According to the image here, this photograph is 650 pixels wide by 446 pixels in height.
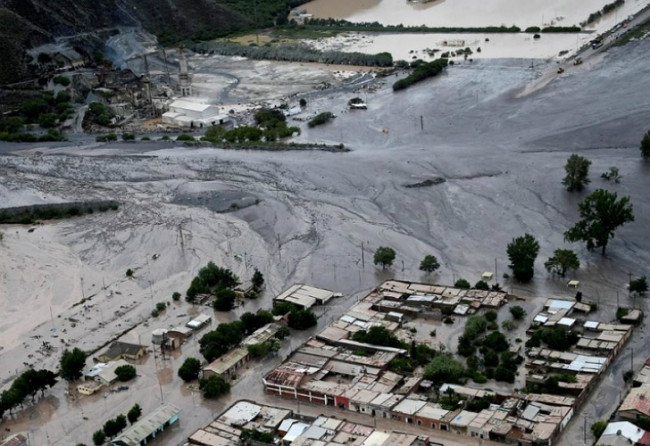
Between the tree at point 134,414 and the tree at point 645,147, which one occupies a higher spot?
the tree at point 645,147

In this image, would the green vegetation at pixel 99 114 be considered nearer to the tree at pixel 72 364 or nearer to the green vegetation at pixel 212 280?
the green vegetation at pixel 212 280

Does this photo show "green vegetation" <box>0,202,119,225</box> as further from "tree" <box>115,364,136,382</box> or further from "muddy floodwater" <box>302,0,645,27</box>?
"muddy floodwater" <box>302,0,645,27</box>

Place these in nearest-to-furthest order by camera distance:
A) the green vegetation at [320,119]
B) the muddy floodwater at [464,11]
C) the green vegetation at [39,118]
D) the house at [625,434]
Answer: the house at [625,434] → the green vegetation at [320,119] → the green vegetation at [39,118] → the muddy floodwater at [464,11]

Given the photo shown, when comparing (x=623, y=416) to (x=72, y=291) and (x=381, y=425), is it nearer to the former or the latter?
(x=381, y=425)

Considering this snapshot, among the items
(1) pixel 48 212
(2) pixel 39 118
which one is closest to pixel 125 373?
(1) pixel 48 212

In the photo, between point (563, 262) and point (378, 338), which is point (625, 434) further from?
point (563, 262)

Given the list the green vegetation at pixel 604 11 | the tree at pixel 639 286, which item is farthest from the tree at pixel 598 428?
the green vegetation at pixel 604 11

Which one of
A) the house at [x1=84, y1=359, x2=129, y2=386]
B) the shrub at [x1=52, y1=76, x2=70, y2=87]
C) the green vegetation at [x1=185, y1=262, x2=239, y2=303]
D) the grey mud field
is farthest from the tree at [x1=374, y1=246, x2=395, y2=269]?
the shrub at [x1=52, y1=76, x2=70, y2=87]

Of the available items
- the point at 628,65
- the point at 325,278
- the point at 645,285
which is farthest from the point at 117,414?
the point at 628,65

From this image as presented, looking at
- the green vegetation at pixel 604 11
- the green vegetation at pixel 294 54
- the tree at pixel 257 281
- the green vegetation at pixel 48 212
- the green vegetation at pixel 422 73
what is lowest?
the tree at pixel 257 281
